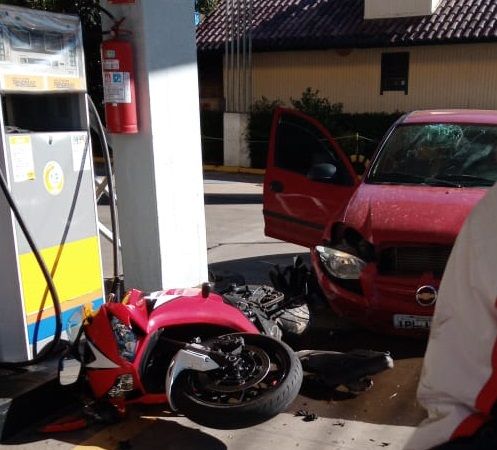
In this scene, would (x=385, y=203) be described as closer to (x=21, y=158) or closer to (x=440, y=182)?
(x=440, y=182)

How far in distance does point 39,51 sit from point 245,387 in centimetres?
232

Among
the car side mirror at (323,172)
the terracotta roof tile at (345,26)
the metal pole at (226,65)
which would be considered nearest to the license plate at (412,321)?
the car side mirror at (323,172)

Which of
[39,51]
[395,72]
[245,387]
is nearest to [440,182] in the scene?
[245,387]

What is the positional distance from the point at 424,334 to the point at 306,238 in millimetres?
1845

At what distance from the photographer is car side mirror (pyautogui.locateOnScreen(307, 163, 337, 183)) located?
5441mm

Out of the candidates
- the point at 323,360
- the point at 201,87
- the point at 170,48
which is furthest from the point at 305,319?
the point at 201,87

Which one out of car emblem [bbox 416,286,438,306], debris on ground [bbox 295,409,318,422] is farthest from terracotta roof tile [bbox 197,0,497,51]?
debris on ground [bbox 295,409,318,422]

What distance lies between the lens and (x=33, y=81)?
12.3 ft

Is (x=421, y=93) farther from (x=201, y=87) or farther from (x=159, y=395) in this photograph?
(x=159, y=395)

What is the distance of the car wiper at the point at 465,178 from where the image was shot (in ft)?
16.2

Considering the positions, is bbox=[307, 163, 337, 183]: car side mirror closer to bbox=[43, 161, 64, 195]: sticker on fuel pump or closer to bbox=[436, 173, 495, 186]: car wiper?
bbox=[436, 173, 495, 186]: car wiper

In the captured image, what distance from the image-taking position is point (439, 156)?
530 cm

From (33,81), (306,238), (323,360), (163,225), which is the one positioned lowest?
(323,360)

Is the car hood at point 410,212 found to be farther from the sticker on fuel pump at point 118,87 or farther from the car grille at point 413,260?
the sticker on fuel pump at point 118,87
